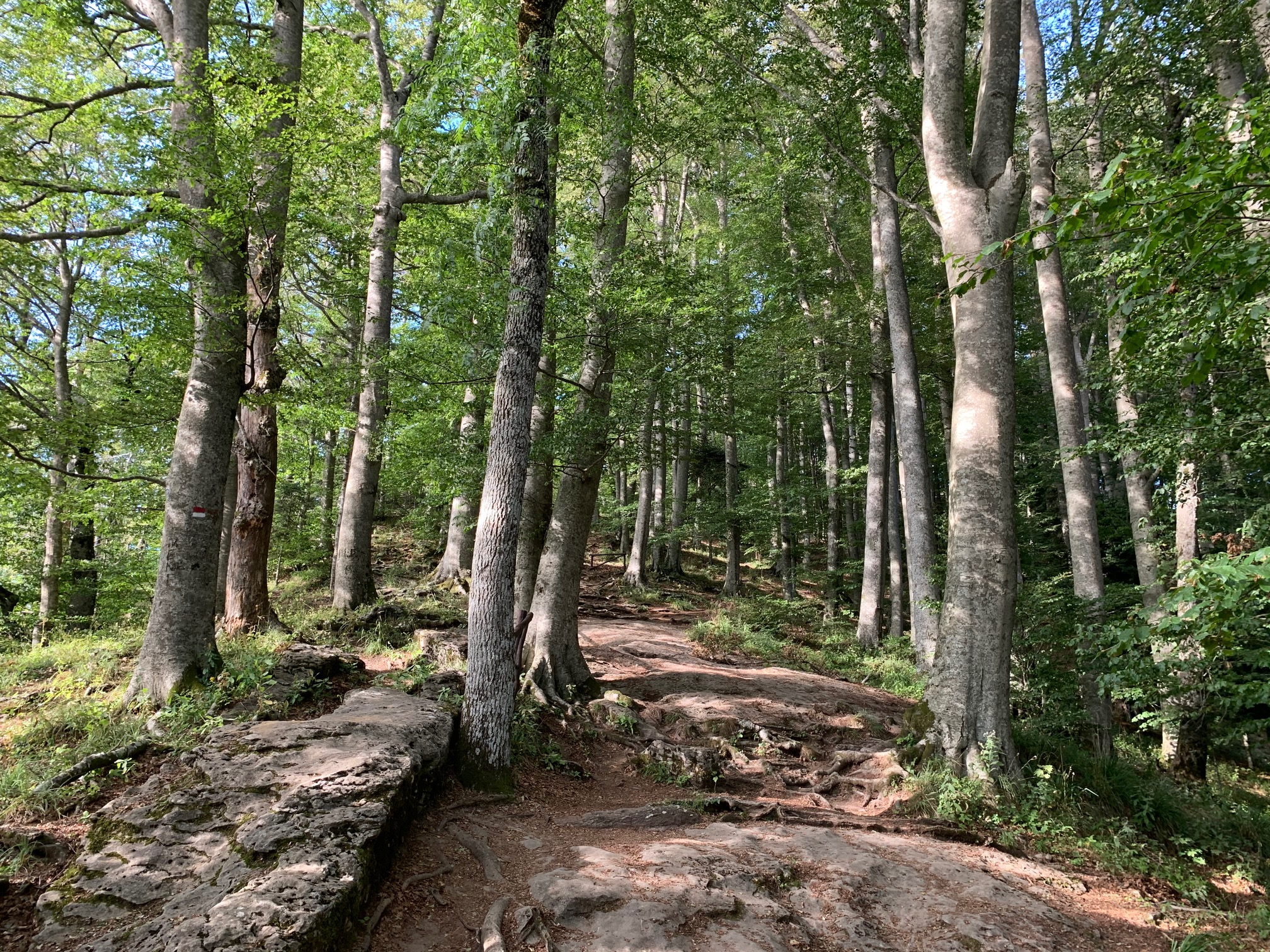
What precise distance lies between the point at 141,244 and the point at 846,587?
18.5 m

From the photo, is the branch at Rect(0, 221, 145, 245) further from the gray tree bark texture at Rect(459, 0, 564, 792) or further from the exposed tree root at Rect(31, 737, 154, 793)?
the exposed tree root at Rect(31, 737, 154, 793)

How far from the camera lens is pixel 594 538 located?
2783 cm

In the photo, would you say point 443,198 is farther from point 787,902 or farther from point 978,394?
point 787,902

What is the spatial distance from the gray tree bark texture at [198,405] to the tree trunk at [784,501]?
45.4ft

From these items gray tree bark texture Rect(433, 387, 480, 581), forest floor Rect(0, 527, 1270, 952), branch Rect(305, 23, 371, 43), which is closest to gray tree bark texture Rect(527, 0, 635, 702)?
forest floor Rect(0, 527, 1270, 952)

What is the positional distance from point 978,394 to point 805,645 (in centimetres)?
966

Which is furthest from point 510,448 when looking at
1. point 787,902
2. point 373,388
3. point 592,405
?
point 373,388

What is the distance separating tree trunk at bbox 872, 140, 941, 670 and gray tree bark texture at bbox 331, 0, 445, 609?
9.11m

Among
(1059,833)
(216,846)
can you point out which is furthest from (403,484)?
(1059,833)

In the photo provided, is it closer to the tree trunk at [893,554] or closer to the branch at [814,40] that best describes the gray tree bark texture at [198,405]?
the branch at [814,40]

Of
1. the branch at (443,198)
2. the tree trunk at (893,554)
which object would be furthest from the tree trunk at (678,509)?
the branch at (443,198)

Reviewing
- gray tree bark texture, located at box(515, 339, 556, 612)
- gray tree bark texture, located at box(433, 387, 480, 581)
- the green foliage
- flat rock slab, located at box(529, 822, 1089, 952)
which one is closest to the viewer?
the green foliage

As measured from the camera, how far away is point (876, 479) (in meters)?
14.4

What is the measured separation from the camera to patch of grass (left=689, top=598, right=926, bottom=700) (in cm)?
1247
